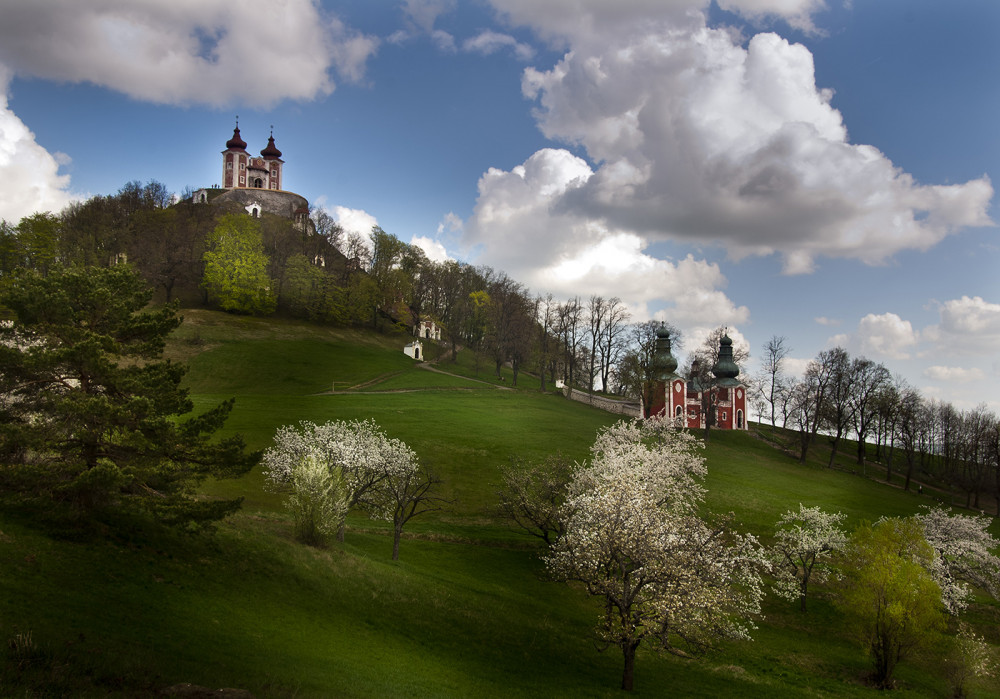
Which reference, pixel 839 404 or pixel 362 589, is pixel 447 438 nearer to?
pixel 362 589

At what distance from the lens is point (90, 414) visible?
22062 millimetres

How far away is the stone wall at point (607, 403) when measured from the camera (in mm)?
84581

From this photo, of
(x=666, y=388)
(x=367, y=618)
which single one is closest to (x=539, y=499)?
(x=367, y=618)

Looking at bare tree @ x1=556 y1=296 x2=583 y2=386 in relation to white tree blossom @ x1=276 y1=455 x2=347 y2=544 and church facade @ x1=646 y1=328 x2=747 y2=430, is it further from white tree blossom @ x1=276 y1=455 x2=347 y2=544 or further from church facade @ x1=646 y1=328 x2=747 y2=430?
white tree blossom @ x1=276 y1=455 x2=347 y2=544

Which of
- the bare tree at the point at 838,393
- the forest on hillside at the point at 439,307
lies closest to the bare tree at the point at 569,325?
the forest on hillside at the point at 439,307

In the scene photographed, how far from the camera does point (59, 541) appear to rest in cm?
2139

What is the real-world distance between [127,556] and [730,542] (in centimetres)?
3488

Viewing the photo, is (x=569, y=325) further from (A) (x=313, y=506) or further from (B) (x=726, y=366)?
(A) (x=313, y=506)

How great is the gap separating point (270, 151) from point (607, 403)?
11091 cm

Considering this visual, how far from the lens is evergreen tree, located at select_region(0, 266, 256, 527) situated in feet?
70.6

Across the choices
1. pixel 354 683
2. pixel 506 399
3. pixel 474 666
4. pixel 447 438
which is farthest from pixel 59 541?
pixel 506 399

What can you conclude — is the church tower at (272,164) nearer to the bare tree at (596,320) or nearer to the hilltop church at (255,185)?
the hilltop church at (255,185)

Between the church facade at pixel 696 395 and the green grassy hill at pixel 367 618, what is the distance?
1226 inches

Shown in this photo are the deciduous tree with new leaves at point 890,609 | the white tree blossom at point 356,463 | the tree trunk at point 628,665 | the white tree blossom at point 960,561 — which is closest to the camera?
the tree trunk at point 628,665
